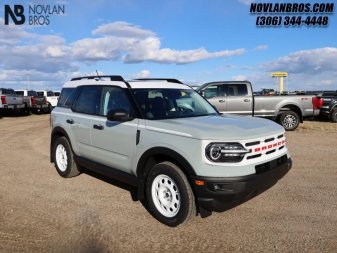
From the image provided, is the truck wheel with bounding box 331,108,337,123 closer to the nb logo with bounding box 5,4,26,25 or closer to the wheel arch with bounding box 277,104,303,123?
the wheel arch with bounding box 277,104,303,123

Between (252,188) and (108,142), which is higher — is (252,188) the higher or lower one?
the lower one

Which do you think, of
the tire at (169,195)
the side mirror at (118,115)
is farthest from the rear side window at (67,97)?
the tire at (169,195)

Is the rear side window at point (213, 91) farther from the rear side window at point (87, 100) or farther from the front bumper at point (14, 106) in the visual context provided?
the front bumper at point (14, 106)

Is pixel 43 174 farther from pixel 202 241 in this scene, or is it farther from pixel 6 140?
pixel 6 140

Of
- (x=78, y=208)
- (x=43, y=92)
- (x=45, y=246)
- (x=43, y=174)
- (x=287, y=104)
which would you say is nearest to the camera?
(x=45, y=246)

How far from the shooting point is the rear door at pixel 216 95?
45.1 feet

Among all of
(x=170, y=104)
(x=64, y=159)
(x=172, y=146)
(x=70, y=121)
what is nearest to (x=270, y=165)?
(x=172, y=146)

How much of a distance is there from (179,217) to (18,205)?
2.59m

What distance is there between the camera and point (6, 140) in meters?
12.3

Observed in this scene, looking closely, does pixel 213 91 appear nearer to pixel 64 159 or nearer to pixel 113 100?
pixel 64 159

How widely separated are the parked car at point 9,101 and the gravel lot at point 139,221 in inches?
662

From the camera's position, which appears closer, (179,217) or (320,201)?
(179,217)

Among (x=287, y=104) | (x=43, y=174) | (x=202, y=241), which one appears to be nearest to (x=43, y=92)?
(x=287, y=104)

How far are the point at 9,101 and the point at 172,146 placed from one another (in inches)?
830
